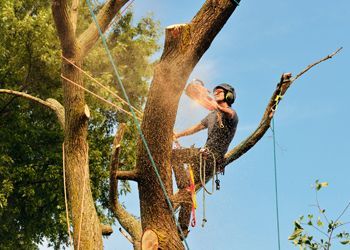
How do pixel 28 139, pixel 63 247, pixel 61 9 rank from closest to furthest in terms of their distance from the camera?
pixel 61 9 → pixel 28 139 → pixel 63 247

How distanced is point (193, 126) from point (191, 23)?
→ 1316mm

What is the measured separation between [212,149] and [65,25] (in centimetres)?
256

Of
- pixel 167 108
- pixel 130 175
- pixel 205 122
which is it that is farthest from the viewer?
pixel 205 122

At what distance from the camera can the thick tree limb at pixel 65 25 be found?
21.3 ft

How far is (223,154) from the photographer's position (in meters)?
5.50

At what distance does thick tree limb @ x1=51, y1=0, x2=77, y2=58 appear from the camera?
6.48 metres

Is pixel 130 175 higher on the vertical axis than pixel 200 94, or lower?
lower

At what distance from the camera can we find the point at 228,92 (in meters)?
5.43

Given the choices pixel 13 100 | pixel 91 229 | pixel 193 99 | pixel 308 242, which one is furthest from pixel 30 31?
pixel 308 242

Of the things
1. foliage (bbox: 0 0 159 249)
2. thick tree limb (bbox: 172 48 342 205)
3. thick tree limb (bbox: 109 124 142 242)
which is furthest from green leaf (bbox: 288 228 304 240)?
foliage (bbox: 0 0 159 249)

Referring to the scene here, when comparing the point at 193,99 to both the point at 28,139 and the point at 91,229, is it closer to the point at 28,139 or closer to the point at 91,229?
the point at 91,229

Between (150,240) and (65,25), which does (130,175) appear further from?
(65,25)

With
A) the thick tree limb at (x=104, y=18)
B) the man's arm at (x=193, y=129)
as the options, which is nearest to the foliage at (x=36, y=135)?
the thick tree limb at (x=104, y=18)

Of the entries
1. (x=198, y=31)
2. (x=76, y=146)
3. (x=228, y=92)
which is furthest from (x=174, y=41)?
(x=76, y=146)
